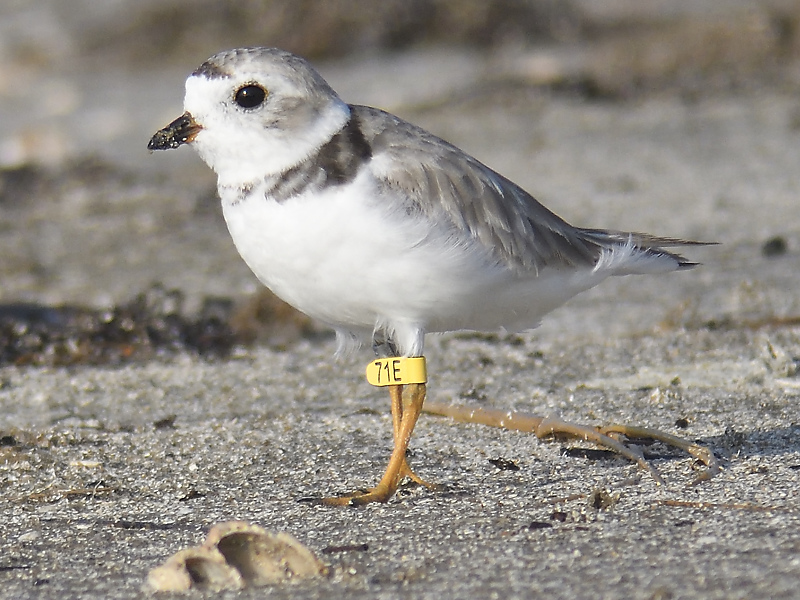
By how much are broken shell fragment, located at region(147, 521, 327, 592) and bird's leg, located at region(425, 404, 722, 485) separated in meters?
1.11

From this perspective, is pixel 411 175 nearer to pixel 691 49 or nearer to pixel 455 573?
pixel 455 573

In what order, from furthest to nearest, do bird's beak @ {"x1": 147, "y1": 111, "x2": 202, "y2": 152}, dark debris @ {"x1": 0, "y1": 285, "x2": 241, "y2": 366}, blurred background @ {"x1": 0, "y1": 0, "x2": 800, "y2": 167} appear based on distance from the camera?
blurred background @ {"x1": 0, "y1": 0, "x2": 800, "y2": 167}, dark debris @ {"x1": 0, "y1": 285, "x2": 241, "y2": 366}, bird's beak @ {"x1": 147, "y1": 111, "x2": 202, "y2": 152}

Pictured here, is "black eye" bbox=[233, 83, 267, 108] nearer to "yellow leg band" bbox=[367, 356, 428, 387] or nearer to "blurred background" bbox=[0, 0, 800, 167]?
"yellow leg band" bbox=[367, 356, 428, 387]

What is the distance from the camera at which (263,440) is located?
3727mm

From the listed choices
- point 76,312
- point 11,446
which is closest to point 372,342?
point 11,446

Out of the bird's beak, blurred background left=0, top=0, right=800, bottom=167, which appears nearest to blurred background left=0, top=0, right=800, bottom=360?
blurred background left=0, top=0, right=800, bottom=167

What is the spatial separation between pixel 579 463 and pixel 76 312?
2865 millimetres

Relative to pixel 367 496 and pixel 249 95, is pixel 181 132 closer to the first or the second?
pixel 249 95

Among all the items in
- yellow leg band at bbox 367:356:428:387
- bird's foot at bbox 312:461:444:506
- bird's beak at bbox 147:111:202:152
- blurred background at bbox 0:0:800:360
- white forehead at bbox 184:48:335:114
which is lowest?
bird's foot at bbox 312:461:444:506

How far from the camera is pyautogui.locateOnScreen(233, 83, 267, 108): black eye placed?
319 centimetres

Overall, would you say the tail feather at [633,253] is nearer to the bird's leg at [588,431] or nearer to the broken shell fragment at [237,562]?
the bird's leg at [588,431]

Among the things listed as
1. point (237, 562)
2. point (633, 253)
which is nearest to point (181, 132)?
point (237, 562)

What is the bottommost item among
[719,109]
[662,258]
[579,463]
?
[579,463]

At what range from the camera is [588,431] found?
347cm
